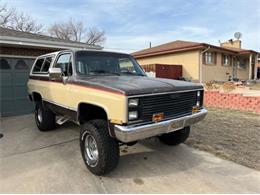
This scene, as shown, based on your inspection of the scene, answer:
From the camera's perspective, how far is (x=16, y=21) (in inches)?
1302

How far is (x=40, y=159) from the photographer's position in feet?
14.8

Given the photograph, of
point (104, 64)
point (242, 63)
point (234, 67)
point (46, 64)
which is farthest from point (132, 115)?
point (242, 63)

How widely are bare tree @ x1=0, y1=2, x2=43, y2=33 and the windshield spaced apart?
2513cm

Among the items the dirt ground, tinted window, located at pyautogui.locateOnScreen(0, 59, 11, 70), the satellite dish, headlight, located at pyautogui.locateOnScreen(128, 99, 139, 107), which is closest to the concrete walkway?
the dirt ground

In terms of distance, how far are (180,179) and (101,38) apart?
48.9 m

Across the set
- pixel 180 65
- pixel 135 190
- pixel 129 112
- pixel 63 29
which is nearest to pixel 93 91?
pixel 129 112

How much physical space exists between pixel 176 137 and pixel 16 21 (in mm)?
34990

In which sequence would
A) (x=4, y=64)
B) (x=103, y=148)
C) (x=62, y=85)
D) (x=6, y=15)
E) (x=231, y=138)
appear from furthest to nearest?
(x=6, y=15) → (x=4, y=64) → (x=231, y=138) → (x=62, y=85) → (x=103, y=148)

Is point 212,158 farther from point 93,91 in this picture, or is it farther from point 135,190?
point 93,91

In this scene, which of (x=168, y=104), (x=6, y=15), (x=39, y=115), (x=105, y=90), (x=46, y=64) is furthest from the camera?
(x=6, y=15)

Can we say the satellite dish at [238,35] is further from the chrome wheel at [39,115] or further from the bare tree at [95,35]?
Answer: the bare tree at [95,35]

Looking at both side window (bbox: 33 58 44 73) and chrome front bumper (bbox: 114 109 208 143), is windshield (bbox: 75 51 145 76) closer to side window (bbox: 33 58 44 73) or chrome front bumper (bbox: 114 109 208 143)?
chrome front bumper (bbox: 114 109 208 143)

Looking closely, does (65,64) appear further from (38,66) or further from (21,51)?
(21,51)

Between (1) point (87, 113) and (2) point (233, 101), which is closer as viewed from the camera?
(1) point (87, 113)
